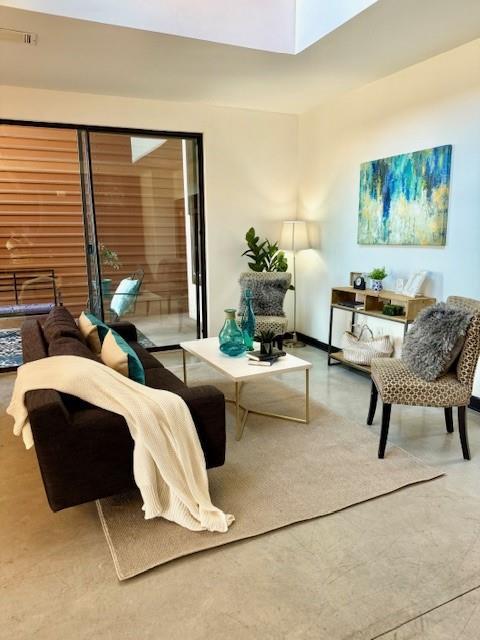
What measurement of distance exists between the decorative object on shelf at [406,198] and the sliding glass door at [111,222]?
1844 millimetres

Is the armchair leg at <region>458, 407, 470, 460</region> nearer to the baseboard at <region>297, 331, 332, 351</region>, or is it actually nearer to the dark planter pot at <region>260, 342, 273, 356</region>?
the dark planter pot at <region>260, 342, 273, 356</region>

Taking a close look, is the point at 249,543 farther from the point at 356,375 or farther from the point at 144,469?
the point at 356,375

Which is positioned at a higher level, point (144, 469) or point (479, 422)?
point (144, 469)

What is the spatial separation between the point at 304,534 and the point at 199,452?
60 cm

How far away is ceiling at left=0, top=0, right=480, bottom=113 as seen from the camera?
269cm

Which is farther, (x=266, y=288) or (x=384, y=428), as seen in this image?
(x=266, y=288)

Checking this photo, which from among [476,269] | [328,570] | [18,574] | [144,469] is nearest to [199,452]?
[144,469]

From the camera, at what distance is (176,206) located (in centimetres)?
493

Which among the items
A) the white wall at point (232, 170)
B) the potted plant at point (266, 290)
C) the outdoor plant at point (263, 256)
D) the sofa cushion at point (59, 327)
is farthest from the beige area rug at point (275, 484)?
the white wall at point (232, 170)

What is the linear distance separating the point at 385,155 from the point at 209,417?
9.98 ft

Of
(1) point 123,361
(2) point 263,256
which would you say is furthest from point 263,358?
(2) point 263,256

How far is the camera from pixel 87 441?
186cm

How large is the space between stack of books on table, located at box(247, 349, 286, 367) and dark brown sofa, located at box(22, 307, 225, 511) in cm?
84

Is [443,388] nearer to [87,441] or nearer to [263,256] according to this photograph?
[87,441]
